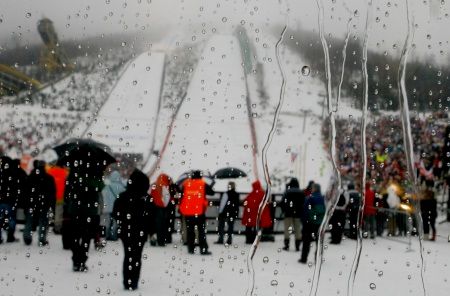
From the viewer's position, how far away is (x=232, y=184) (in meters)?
5.21

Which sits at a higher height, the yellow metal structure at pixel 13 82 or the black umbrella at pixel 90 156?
the yellow metal structure at pixel 13 82

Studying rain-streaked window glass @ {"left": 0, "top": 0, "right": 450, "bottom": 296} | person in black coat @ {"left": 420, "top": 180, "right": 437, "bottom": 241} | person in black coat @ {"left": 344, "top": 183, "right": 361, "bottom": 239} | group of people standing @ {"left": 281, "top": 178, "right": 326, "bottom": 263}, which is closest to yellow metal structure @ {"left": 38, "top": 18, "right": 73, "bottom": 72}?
rain-streaked window glass @ {"left": 0, "top": 0, "right": 450, "bottom": 296}

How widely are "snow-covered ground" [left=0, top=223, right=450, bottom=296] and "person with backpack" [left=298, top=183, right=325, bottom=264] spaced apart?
0.14 meters

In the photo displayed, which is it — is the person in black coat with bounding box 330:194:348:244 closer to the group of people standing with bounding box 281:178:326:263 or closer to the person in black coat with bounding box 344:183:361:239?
the person in black coat with bounding box 344:183:361:239

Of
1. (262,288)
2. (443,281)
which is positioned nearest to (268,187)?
(262,288)

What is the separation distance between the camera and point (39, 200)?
4.73 meters

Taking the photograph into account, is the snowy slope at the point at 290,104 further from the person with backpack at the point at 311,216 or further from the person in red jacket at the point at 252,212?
the person in red jacket at the point at 252,212

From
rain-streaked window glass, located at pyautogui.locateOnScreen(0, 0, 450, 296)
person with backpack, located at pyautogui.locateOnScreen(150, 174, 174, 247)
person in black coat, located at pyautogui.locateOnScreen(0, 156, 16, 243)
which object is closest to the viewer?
rain-streaked window glass, located at pyautogui.locateOnScreen(0, 0, 450, 296)

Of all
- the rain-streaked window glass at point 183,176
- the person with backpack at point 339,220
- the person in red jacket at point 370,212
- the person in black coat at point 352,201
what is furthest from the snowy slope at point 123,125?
the person in red jacket at point 370,212

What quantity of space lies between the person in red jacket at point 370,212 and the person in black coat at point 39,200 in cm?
317

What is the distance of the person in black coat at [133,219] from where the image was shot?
274cm

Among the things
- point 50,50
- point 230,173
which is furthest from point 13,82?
point 230,173

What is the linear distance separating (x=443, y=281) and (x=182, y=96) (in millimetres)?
2135

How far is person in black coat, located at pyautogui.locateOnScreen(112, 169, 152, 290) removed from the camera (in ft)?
8.98
